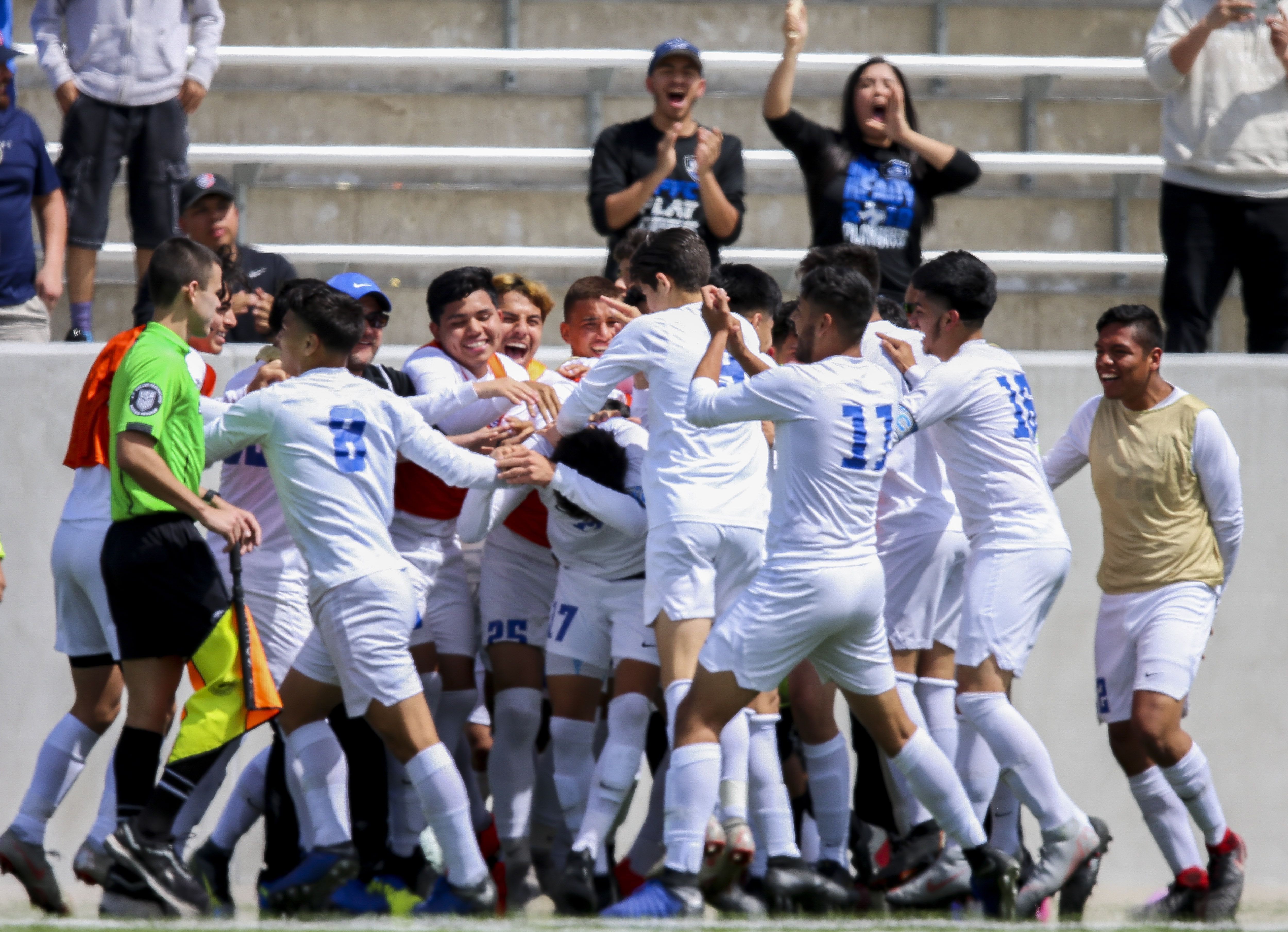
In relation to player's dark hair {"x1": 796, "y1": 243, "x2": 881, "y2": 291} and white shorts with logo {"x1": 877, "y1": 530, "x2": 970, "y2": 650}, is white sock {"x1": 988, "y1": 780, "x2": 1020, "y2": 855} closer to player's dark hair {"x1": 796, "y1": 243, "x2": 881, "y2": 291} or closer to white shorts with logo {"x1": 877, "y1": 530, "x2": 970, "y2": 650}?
white shorts with logo {"x1": 877, "y1": 530, "x2": 970, "y2": 650}

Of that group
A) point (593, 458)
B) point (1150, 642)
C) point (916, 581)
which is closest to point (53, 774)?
point (593, 458)

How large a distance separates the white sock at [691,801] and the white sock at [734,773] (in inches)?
11.4

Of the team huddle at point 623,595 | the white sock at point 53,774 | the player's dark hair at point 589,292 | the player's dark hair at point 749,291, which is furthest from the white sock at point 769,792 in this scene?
the white sock at point 53,774

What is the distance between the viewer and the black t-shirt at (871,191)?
270 inches

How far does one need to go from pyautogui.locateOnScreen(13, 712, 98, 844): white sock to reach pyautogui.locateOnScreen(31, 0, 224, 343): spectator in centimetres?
247

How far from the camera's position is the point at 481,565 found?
5.57 m

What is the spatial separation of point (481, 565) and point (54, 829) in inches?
87.5

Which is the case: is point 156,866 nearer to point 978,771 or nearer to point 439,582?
point 439,582

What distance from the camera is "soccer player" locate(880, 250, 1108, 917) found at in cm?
516

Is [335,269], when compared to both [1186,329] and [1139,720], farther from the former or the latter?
[1139,720]

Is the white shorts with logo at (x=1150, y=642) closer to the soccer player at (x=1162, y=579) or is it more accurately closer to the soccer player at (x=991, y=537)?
the soccer player at (x=1162, y=579)

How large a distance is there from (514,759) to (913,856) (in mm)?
1343

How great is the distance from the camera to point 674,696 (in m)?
4.96

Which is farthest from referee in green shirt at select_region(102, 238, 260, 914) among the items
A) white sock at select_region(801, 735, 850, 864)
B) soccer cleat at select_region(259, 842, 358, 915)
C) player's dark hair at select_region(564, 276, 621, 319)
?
white sock at select_region(801, 735, 850, 864)
